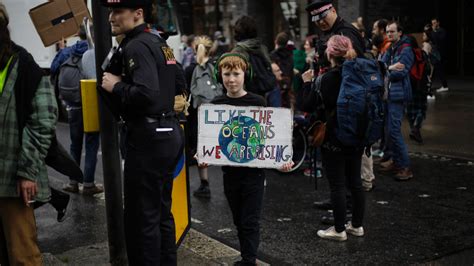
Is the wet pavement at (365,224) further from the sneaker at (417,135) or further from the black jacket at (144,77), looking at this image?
the black jacket at (144,77)

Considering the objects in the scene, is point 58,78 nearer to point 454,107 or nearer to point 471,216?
point 471,216

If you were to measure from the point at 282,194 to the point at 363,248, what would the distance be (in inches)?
81.3

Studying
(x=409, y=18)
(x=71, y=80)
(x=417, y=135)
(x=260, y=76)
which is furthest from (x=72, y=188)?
(x=409, y=18)

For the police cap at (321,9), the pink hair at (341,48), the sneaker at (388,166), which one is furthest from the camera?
the sneaker at (388,166)

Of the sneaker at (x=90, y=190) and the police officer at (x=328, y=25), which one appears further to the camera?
the sneaker at (x=90, y=190)

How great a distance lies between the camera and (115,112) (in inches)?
156

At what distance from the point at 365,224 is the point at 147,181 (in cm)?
291

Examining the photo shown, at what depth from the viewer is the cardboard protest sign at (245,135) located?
4949 millimetres

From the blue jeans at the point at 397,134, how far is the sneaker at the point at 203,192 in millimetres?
2375

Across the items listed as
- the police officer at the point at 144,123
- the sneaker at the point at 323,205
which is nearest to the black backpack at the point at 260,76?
the sneaker at the point at 323,205

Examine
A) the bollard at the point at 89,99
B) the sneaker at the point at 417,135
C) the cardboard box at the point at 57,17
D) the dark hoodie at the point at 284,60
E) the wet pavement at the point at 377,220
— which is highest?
the cardboard box at the point at 57,17

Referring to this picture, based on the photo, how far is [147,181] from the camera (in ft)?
12.7

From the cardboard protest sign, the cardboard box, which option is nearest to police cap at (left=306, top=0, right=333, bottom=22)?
the cardboard protest sign

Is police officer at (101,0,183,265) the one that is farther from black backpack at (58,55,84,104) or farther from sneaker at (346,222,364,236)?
black backpack at (58,55,84,104)
